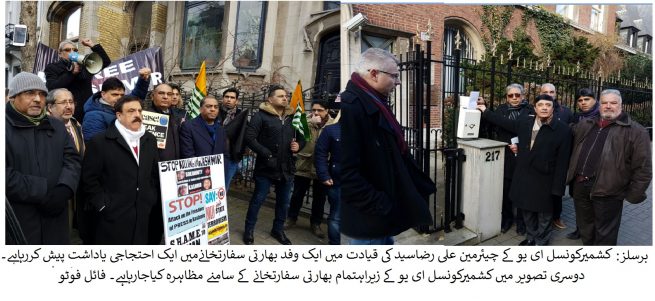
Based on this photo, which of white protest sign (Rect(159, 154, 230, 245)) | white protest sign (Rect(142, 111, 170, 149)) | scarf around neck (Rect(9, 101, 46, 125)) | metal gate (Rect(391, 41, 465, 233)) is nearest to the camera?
scarf around neck (Rect(9, 101, 46, 125))

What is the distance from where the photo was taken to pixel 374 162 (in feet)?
7.08

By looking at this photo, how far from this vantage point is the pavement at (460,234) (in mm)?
3463

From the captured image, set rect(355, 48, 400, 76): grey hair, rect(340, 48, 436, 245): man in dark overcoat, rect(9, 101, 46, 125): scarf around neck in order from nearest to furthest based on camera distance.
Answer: rect(340, 48, 436, 245): man in dark overcoat
rect(355, 48, 400, 76): grey hair
rect(9, 101, 46, 125): scarf around neck

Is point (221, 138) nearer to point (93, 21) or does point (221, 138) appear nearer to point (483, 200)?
point (483, 200)

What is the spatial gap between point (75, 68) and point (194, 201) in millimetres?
1829

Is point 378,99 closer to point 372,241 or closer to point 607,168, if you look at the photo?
point 372,241

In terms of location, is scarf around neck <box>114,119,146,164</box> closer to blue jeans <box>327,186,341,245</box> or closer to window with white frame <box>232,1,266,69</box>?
blue jeans <box>327,186,341,245</box>

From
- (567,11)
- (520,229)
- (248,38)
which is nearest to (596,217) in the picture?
(520,229)

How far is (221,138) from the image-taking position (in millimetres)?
3367

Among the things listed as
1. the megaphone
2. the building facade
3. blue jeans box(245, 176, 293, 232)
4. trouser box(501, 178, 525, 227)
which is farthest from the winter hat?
trouser box(501, 178, 525, 227)

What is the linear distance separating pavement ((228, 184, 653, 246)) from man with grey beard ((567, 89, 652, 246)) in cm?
33

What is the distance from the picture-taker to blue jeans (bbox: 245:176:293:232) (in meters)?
3.53

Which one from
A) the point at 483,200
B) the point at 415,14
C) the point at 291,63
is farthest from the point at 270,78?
the point at 483,200

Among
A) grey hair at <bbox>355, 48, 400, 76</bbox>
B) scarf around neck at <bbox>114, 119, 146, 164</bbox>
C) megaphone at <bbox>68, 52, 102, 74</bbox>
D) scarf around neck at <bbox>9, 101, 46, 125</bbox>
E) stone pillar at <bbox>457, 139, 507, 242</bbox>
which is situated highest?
megaphone at <bbox>68, 52, 102, 74</bbox>
